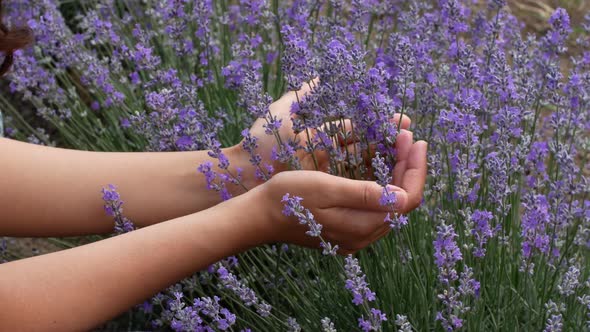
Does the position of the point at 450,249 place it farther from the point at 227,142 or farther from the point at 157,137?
the point at 227,142

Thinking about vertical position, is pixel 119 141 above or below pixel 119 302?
above

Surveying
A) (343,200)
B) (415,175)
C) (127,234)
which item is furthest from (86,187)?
(415,175)

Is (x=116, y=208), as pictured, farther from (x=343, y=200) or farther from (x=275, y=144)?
(x=343, y=200)

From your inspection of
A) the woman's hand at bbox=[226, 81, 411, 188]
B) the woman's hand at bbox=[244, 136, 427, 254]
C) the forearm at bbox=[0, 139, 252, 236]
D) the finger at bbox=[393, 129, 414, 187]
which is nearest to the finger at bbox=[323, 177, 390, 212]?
the woman's hand at bbox=[244, 136, 427, 254]

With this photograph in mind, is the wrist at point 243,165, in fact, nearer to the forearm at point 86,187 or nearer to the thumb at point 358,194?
the forearm at point 86,187

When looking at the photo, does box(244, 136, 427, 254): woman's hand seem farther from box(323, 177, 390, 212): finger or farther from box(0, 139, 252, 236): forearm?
box(0, 139, 252, 236): forearm

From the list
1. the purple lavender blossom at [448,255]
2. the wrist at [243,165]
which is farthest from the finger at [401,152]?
the wrist at [243,165]

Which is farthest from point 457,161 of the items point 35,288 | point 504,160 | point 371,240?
point 35,288

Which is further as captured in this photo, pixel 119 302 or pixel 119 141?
pixel 119 141
